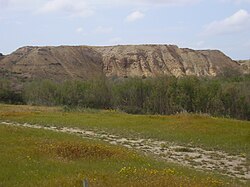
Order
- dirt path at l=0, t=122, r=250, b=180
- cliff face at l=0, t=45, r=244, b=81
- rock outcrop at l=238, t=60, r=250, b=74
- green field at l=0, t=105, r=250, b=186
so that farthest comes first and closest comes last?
rock outcrop at l=238, t=60, r=250, b=74 → cliff face at l=0, t=45, r=244, b=81 → dirt path at l=0, t=122, r=250, b=180 → green field at l=0, t=105, r=250, b=186

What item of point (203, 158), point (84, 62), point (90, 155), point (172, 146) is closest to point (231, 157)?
point (203, 158)

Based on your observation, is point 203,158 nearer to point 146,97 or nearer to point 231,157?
point 231,157

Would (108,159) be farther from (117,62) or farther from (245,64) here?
(245,64)

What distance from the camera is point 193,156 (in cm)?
2608

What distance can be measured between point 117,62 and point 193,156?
443ft

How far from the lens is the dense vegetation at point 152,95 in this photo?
252 ft

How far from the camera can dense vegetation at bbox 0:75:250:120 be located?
7669 centimetres

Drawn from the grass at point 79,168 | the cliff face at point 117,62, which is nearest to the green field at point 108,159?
the grass at point 79,168

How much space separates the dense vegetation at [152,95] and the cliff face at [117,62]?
157ft

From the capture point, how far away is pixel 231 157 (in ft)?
86.2

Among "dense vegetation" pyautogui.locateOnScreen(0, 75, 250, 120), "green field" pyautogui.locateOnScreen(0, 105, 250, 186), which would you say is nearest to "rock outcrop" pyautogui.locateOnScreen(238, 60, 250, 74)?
"dense vegetation" pyautogui.locateOnScreen(0, 75, 250, 120)

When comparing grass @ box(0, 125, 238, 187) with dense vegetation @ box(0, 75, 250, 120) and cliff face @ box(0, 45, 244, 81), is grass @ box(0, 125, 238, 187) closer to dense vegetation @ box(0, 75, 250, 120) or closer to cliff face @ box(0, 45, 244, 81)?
dense vegetation @ box(0, 75, 250, 120)

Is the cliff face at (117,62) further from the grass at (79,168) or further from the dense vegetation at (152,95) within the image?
the grass at (79,168)

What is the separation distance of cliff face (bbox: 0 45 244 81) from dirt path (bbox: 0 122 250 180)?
115268 millimetres
